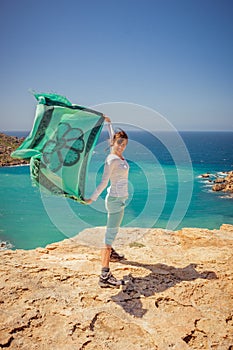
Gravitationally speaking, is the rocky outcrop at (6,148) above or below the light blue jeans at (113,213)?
below

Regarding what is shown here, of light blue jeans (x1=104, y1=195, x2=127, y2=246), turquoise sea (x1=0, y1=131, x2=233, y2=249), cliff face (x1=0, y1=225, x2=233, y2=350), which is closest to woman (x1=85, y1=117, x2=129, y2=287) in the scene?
light blue jeans (x1=104, y1=195, x2=127, y2=246)

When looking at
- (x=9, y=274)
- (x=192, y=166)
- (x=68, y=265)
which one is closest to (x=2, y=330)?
(x=9, y=274)

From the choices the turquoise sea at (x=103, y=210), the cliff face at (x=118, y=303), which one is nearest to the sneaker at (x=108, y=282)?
the cliff face at (x=118, y=303)

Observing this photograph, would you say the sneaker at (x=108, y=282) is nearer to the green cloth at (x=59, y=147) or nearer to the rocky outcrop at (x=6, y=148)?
the green cloth at (x=59, y=147)

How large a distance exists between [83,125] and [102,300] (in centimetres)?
283

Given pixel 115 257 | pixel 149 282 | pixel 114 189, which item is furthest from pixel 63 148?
pixel 149 282

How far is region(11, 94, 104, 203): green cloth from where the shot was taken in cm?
439

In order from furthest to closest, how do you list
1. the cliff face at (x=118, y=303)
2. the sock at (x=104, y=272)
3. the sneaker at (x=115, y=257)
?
the sneaker at (x=115, y=257) < the sock at (x=104, y=272) < the cliff face at (x=118, y=303)

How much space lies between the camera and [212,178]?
52156 mm

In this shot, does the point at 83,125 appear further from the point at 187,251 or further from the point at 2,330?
the point at 187,251

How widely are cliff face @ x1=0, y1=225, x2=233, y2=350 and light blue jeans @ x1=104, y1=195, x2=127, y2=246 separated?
0.79 m

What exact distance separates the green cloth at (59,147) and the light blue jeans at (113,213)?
0.49m

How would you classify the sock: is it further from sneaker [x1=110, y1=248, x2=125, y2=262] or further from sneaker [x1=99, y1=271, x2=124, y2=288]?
sneaker [x1=110, y1=248, x2=125, y2=262]

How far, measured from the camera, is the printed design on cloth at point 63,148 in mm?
4430
